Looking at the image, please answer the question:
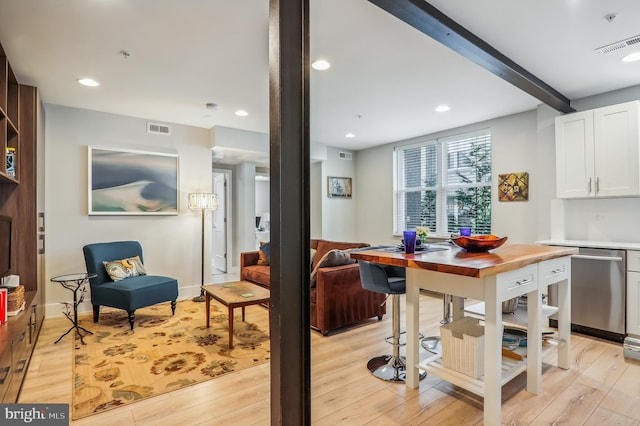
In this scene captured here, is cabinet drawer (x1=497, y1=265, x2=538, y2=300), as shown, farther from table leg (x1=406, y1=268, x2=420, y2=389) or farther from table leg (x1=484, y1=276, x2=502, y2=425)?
table leg (x1=406, y1=268, x2=420, y2=389)

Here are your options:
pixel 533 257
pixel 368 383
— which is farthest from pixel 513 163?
pixel 368 383

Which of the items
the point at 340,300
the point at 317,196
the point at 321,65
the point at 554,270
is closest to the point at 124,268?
the point at 340,300

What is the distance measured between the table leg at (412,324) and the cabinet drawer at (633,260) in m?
2.29

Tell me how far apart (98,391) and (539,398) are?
9.68 ft

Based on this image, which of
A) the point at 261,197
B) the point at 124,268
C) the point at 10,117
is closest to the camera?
the point at 10,117

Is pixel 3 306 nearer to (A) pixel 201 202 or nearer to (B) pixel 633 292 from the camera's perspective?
(A) pixel 201 202

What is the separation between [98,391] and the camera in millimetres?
2348

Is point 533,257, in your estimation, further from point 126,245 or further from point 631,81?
point 126,245

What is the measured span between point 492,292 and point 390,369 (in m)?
1.14

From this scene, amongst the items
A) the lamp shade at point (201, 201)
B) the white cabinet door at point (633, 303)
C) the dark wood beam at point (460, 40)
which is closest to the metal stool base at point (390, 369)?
the white cabinet door at point (633, 303)

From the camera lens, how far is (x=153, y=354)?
2.96m

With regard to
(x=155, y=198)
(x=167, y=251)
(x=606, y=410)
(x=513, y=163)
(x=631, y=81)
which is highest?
(x=631, y=81)

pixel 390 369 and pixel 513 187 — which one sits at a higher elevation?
pixel 513 187

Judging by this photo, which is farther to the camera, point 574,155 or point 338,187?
point 338,187
